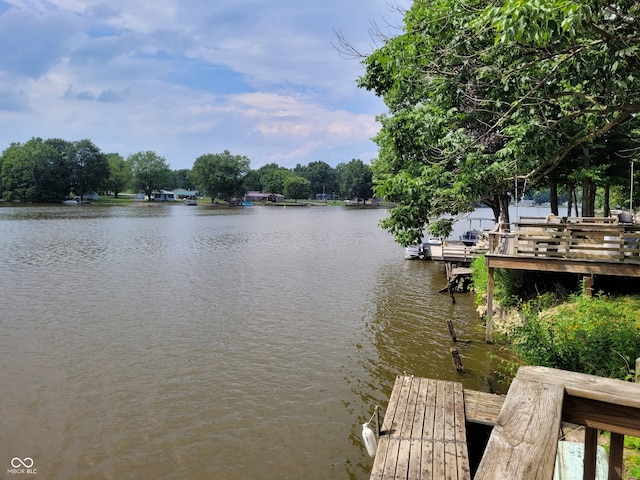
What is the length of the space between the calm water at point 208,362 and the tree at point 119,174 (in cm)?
9602

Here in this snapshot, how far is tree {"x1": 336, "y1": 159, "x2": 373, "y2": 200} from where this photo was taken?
143 m

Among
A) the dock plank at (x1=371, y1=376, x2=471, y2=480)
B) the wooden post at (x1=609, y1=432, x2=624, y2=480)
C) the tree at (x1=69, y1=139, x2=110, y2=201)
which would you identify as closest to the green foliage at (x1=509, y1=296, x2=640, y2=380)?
the dock plank at (x1=371, y1=376, x2=471, y2=480)

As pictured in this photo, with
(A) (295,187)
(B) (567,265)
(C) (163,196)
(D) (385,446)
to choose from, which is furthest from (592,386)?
(C) (163,196)

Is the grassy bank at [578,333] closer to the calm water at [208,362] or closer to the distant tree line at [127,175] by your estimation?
the calm water at [208,362]

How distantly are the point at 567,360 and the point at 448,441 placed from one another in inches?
186

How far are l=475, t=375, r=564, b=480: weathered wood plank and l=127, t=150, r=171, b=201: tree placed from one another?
127 meters

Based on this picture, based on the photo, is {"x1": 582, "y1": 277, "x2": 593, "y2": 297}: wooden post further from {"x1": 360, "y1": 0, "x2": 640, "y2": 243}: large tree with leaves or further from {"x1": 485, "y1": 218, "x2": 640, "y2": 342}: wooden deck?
{"x1": 360, "y1": 0, "x2": 640, "y2": 243}: large tree with leaves

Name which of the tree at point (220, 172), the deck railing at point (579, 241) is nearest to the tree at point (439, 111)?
the deck railing at point (579, 241)

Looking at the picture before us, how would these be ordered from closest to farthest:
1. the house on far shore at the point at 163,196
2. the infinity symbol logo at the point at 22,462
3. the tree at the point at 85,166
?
the infinity symbol logo at the point at 22,462
the tree at the point at 85,166
the house on far shore at the point at 163,196

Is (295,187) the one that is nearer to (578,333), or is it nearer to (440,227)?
(440,227)

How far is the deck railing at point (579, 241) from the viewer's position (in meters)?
12.7

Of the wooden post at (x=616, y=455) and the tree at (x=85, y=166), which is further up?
the tree at (x=85, y=166)

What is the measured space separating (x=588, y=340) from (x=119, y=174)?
124663mm

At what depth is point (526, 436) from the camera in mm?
1694
